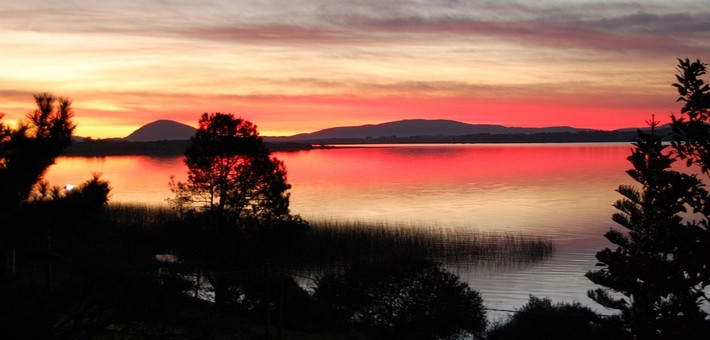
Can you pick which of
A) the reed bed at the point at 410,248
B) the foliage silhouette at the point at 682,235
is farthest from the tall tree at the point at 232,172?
the foliage silhouette at the point at 682,235

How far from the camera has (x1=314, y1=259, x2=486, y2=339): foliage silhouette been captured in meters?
24.0

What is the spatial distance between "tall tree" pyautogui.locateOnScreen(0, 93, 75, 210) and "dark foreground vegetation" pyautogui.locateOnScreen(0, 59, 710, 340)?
2 centimetres

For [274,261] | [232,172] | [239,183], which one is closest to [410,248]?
[274,261]

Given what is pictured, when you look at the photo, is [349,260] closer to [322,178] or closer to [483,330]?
[483,330]

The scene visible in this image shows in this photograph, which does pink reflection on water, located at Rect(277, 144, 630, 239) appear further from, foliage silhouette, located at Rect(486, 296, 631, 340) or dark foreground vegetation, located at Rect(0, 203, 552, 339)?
foliage silhouette, located at Rect(486, 296, 631, 340)

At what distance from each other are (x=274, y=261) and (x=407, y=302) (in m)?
11.4

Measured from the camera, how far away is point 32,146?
8.49 metres

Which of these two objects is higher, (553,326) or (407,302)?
(407,302)

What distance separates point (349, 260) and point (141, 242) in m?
11.3

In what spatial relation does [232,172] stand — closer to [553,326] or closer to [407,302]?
[407,302]

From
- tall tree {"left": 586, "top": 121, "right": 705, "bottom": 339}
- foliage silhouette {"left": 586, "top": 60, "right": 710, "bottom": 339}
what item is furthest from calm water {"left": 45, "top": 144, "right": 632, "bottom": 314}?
foliage silhouette {"left": 586, "top": 60, "right": 710, "bottom": 339}

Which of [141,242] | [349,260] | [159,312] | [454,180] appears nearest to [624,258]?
[159,312]

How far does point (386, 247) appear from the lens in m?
37.3

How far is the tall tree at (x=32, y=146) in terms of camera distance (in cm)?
840
